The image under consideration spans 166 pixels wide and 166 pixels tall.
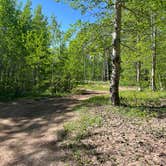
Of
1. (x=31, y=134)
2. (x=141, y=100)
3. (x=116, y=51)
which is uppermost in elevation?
(x=116, y=51)

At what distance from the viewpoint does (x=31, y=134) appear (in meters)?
9.64

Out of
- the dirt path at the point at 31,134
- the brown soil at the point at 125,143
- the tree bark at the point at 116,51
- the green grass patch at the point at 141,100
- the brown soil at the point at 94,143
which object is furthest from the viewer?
the green grass patch at the point at 141,100

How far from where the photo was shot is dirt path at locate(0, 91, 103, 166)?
7.24 m

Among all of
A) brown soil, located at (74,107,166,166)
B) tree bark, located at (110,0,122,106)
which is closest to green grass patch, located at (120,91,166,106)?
tree bark, located at (110,0,122,106)

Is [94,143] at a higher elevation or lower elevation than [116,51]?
lower

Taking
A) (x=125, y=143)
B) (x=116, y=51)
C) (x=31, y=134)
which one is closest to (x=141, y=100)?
(x=116, y=51)

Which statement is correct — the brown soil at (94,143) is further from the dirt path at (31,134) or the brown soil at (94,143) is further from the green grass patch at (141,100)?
the green grass patch at (141,100)

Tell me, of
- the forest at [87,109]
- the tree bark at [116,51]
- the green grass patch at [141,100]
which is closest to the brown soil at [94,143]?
the forest at [87,109]

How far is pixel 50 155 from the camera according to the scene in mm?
7324

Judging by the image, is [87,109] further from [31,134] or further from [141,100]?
[141,100]

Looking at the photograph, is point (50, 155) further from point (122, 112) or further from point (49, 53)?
point (49, 53)

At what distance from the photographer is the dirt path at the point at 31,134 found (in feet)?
23.7

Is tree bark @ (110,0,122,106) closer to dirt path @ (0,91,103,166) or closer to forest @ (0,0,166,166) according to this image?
forest @ (0,0,166,166)

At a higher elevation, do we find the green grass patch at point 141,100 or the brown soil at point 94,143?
the green grass patch at point 141,100
